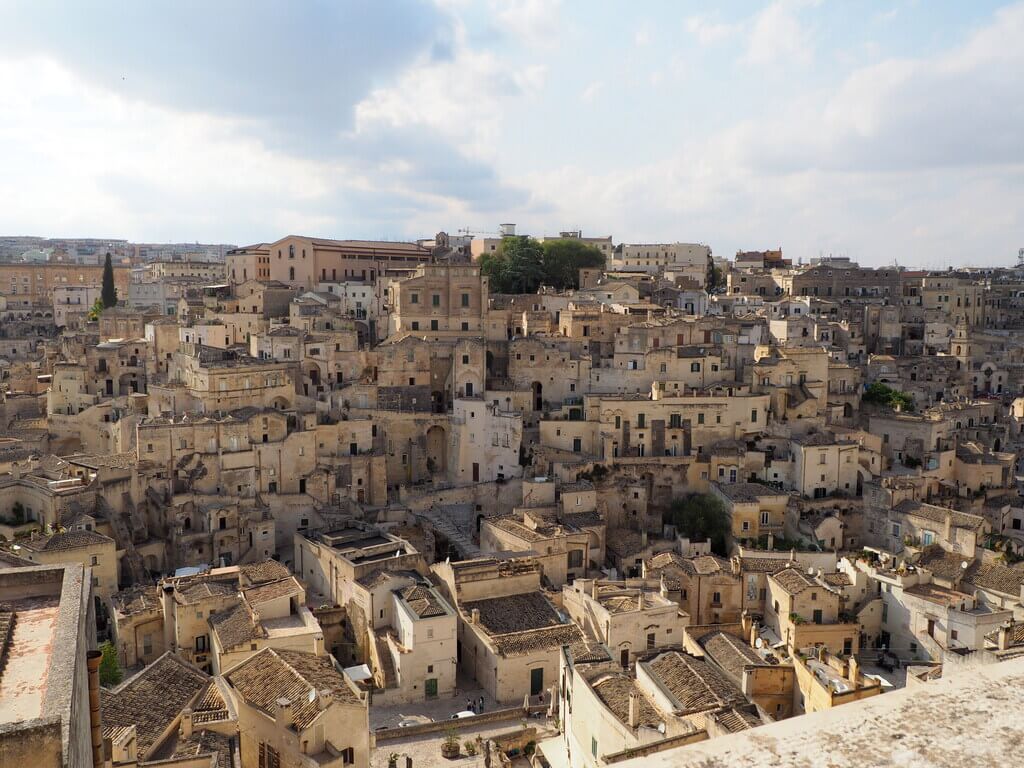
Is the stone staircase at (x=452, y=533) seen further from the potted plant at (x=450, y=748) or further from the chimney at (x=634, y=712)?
the chimney at (x=634, y=712)

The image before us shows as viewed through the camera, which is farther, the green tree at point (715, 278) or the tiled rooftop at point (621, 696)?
the green tree at point (715, 278)

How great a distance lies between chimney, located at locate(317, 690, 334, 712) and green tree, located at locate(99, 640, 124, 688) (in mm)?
6426

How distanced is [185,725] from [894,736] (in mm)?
14489

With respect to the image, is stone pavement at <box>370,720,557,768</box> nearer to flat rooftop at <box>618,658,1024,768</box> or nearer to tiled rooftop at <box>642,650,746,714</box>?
tiled rooftop at <box>642,650,746,714</box>

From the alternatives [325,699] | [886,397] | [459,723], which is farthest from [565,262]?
[325,699]

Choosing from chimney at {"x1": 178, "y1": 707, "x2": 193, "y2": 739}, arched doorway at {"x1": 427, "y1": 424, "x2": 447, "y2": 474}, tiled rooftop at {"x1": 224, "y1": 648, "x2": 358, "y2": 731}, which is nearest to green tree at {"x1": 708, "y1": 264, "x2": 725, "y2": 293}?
arched doorway at {"x1": 427, "y1": 424, "x2": 447, "y2": 474}

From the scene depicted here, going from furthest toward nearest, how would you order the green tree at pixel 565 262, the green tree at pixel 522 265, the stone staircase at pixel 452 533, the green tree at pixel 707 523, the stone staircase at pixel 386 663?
the green tree at pixel 565 262, the green tree at pixel 522 265, the green tree at pixel 707 523, the stone staircase at pixel 452 533, the stone staircase at pixel 386 663

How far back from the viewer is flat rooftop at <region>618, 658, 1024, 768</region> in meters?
7.69

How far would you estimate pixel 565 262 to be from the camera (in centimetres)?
5900

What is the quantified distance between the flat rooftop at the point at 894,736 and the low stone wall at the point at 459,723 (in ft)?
51.2

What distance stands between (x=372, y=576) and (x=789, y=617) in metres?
12.3

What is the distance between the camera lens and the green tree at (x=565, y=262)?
58469mm

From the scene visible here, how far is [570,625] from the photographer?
2616 centimetres

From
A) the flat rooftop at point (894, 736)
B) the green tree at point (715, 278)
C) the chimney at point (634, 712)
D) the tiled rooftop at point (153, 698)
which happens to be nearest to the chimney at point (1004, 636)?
the chimney at point (634, 712)
